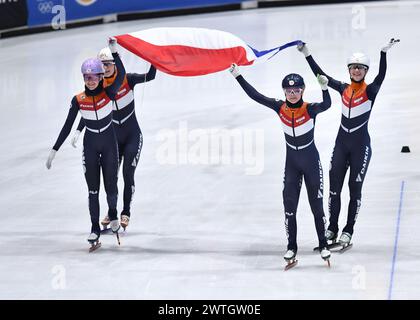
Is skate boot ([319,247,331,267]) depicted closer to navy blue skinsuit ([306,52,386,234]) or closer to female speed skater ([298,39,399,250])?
female speed skater ([298,39,399,250])

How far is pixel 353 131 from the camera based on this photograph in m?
10.2

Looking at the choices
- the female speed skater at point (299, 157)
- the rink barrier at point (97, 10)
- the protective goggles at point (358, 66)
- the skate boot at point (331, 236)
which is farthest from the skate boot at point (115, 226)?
the rink barrier at point (97, 10)

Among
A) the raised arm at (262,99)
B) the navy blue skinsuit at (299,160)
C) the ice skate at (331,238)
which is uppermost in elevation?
the raised arm at (262,99)

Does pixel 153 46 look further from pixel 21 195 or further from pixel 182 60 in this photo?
pixel 21 195

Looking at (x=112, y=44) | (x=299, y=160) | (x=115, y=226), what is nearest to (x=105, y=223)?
(x=115, y=226)

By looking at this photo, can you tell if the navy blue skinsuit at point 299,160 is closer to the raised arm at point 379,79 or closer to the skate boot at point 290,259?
the skate boot at point 290,259

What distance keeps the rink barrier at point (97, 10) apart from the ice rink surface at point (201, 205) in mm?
5418

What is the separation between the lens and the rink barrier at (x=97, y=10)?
27922 millimetres

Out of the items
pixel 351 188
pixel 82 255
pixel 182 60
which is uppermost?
pixel 182 60

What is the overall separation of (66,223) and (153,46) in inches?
89.0

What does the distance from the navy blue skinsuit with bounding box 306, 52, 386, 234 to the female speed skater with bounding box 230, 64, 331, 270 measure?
2.13 ft

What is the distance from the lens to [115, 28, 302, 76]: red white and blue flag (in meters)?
11.2
